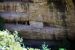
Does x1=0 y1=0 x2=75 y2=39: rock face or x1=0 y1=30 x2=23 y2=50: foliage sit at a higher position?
x1=0 y1=0 x2=75 y2=39: rock face

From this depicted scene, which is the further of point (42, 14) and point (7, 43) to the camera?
point (42, 14)

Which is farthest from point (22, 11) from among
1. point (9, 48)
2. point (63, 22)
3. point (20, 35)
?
point (9, 48)

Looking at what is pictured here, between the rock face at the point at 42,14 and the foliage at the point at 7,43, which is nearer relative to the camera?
the foliage at the point at 7,43

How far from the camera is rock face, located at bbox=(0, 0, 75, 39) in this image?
31.9ft

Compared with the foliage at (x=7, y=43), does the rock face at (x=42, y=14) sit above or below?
above

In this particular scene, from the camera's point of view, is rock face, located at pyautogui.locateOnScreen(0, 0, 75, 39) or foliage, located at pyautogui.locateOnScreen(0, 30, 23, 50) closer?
foliage, located at pyautogui.locateOnScreen(0, 30, 23, 50)

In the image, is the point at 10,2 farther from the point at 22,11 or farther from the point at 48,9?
the point at 48,9

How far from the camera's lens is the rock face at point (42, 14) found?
9.72 meters

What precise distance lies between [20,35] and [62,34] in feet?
4.84

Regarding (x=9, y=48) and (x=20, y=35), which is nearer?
(x=9, y=48)

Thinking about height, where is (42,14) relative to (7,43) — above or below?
above

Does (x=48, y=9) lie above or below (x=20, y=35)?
above

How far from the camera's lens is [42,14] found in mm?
9750

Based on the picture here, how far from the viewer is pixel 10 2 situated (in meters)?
9.84
